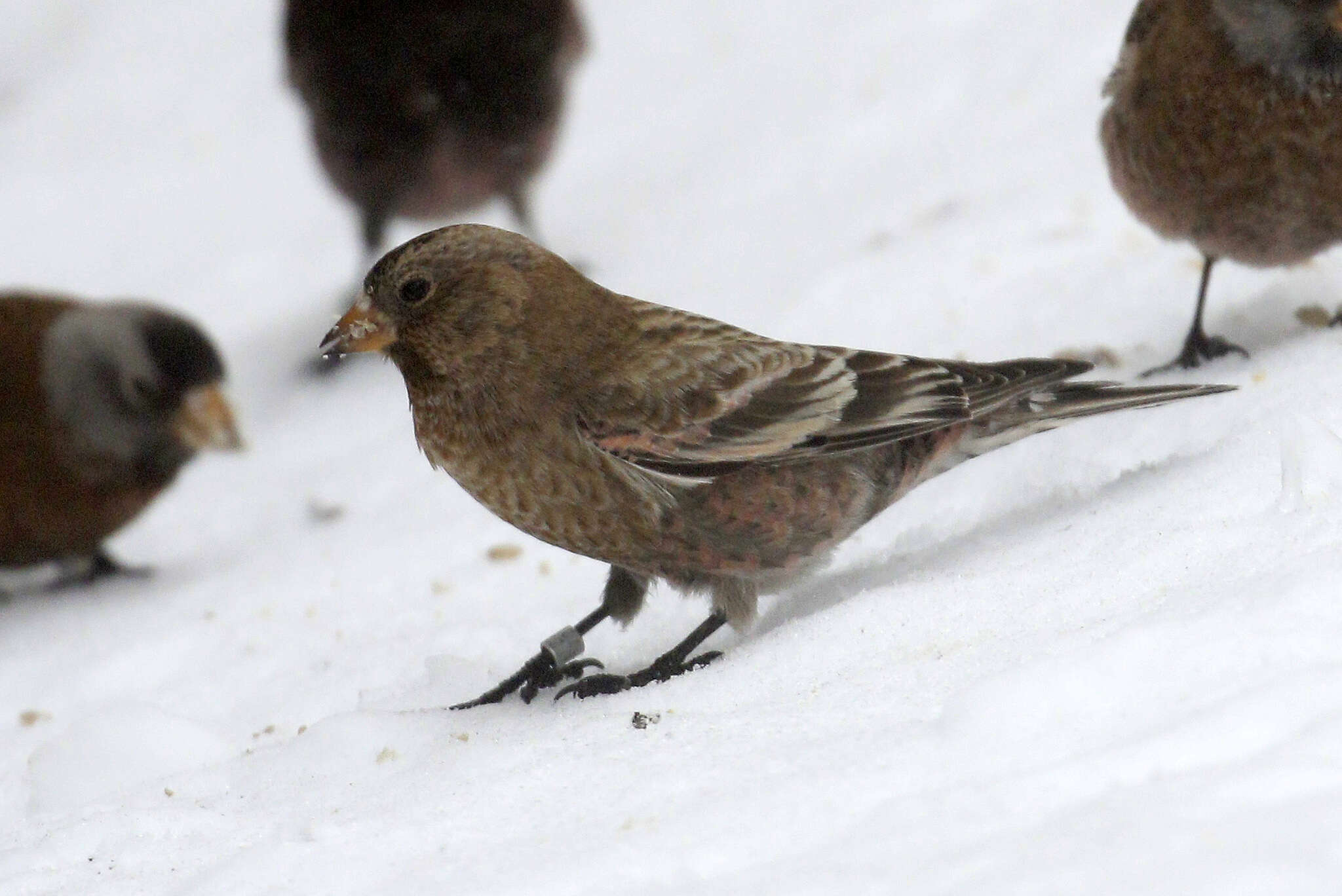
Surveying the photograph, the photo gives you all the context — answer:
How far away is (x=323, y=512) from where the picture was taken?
5570mm

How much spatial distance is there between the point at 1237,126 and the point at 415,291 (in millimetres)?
2132

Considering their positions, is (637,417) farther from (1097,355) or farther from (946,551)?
(1097,355)

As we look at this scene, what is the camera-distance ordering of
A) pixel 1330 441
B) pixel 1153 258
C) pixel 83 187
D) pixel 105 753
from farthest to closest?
1. pixel 83 187
2. pixel 1153 258
3. pixel 105 753
4. pixel 1330 441

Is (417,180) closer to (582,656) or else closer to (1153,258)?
(1153,258)

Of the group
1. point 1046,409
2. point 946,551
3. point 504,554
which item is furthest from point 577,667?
point 504,554

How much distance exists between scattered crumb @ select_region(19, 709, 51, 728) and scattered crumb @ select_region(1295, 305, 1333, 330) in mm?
3514

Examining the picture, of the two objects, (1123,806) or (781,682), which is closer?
(1123,806)

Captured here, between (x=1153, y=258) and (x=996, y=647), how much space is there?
117 inches

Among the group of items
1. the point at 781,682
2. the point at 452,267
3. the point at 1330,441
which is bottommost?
the point at 781,682

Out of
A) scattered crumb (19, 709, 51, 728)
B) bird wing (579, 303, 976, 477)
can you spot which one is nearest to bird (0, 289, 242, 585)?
scattered crumb (19, 709, 51, 728)

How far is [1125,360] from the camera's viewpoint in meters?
4.70

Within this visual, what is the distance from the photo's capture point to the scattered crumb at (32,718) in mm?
4238

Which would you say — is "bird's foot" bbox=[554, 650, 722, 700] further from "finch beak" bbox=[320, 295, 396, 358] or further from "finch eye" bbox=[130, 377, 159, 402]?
"finch eye" bbox=[130, 377, 159, 402]

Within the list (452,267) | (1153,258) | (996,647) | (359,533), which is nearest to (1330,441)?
(996,647)
